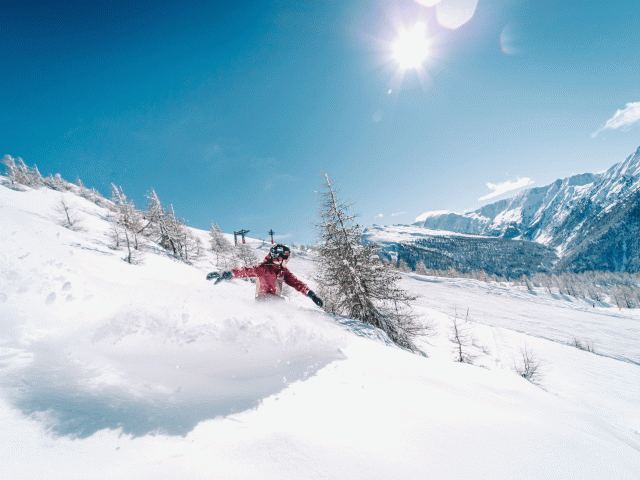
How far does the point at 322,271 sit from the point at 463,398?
29.8ft

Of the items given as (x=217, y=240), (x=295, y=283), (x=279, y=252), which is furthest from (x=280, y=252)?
(x=217, y=240)

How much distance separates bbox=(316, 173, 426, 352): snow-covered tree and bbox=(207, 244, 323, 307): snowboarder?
176 inches

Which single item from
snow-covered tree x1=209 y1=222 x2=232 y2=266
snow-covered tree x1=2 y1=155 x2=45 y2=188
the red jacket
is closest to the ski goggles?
the red jacket

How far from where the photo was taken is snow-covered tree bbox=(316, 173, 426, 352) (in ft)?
35.0

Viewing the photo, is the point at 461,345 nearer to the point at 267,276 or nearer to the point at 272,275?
the point at 272,275

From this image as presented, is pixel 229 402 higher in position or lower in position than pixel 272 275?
lower

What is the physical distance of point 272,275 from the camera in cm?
644

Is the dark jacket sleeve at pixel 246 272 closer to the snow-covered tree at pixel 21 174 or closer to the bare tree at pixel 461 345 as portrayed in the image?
the bare tree at pixel 461 345

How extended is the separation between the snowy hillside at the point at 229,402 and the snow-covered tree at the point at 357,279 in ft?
20.5

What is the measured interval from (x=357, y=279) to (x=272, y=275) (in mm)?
5219

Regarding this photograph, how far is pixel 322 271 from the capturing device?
11938mm

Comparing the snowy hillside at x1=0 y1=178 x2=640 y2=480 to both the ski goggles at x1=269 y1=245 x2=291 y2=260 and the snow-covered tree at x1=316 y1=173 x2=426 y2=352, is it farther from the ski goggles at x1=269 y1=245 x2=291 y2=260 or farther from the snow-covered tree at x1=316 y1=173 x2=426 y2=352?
the snow-covered tree at x1=316 y1=173 x2=426 y2=352

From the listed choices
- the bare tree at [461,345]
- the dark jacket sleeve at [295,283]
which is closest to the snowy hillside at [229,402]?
the dark jacket sleeve at [295,283]

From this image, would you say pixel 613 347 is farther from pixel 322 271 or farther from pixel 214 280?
pixel 214 280
